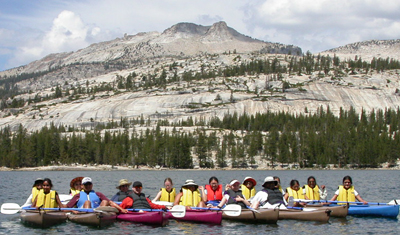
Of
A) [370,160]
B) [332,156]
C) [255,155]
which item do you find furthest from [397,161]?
[255,155]

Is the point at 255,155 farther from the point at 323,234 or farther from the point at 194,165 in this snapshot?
the point at 323,234

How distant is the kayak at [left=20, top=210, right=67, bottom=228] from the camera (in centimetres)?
3303

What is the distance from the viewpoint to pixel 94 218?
32.0m

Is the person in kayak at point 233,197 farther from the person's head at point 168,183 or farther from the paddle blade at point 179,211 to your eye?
the person's head at point 168,183

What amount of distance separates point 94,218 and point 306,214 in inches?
592

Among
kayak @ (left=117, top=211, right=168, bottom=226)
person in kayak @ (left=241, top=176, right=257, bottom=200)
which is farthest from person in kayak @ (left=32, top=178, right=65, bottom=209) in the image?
person in kayak @ (left=241, top=176, right=257, bottom=200)

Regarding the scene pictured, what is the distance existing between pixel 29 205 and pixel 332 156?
145 m

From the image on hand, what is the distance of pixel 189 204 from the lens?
115ft

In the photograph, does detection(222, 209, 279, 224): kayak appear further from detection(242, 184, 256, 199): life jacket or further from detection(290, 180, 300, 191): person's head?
detection(290, 180, 300, 191): person's head

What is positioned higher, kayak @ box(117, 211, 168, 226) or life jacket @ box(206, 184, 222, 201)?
life jacket @ box(206, 184, 222, 201)

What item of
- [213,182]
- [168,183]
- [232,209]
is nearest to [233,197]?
[232,209]

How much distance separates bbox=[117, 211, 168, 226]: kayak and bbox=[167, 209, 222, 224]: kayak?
4.79ft

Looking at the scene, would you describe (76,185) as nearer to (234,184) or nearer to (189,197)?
(189,197)

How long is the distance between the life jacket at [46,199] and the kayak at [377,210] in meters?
23.0
